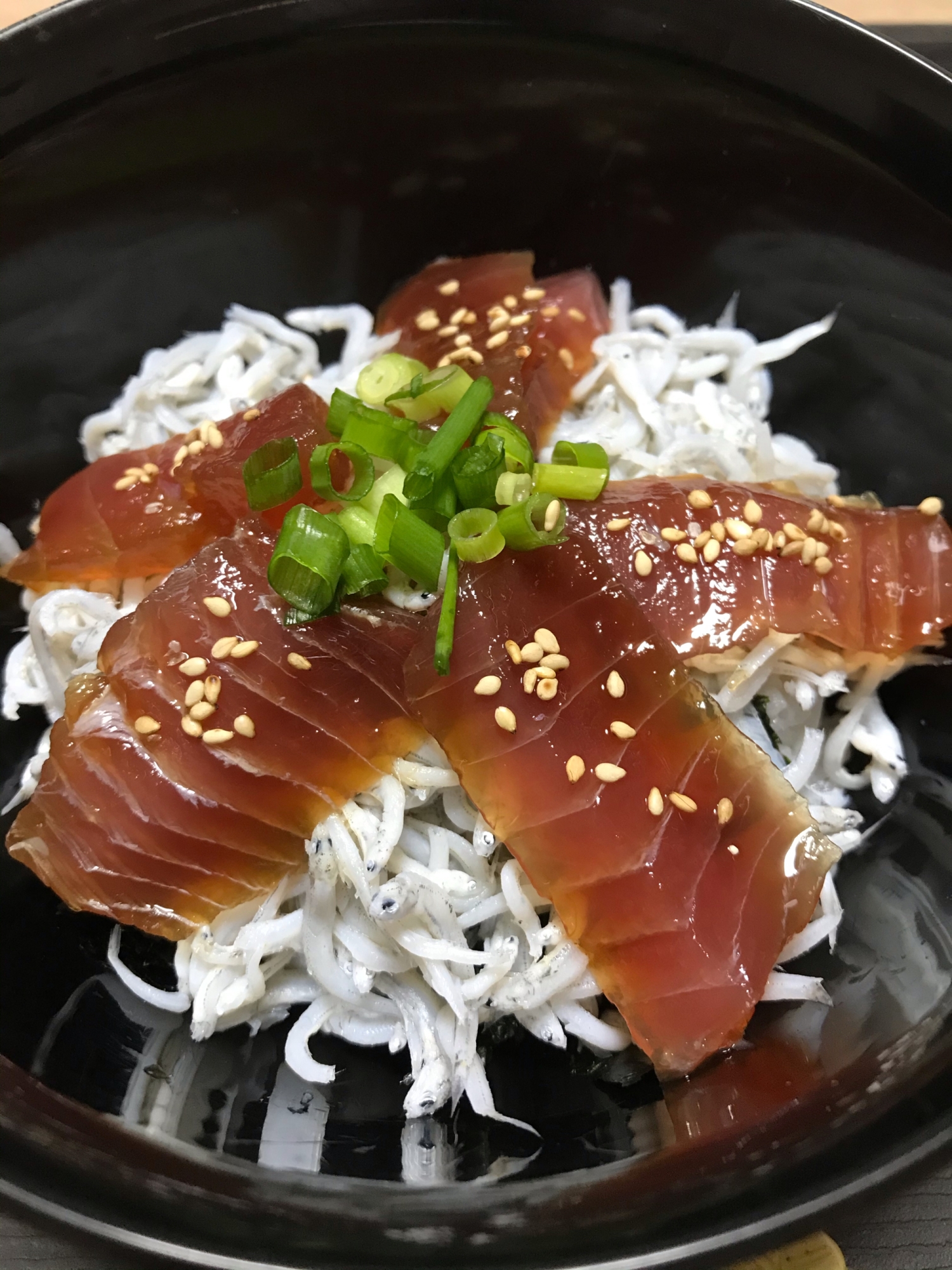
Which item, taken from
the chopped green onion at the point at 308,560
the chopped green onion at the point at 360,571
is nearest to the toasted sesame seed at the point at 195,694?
the chopped green onion at the point at 308,560

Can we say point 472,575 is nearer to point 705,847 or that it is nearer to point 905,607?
point 705,847

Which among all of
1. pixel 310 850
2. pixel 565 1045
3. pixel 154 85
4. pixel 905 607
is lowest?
pixel 565 1045

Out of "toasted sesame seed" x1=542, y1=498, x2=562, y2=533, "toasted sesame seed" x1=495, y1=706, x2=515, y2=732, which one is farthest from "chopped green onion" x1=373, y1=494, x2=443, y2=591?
"toasted sesame seed" x1=495, y1=706, x2=515, y2=732

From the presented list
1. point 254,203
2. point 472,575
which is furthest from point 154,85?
point 472,575

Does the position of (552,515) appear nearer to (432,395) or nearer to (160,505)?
(432,395)

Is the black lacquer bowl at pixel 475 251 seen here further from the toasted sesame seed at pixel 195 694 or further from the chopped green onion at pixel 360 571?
the chopped green onion at pixel 360 571

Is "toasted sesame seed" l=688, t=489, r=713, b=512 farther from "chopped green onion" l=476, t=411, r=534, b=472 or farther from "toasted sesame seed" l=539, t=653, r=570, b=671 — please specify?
"toasted sesame seed" l=539, t=653, r=570, b=671
